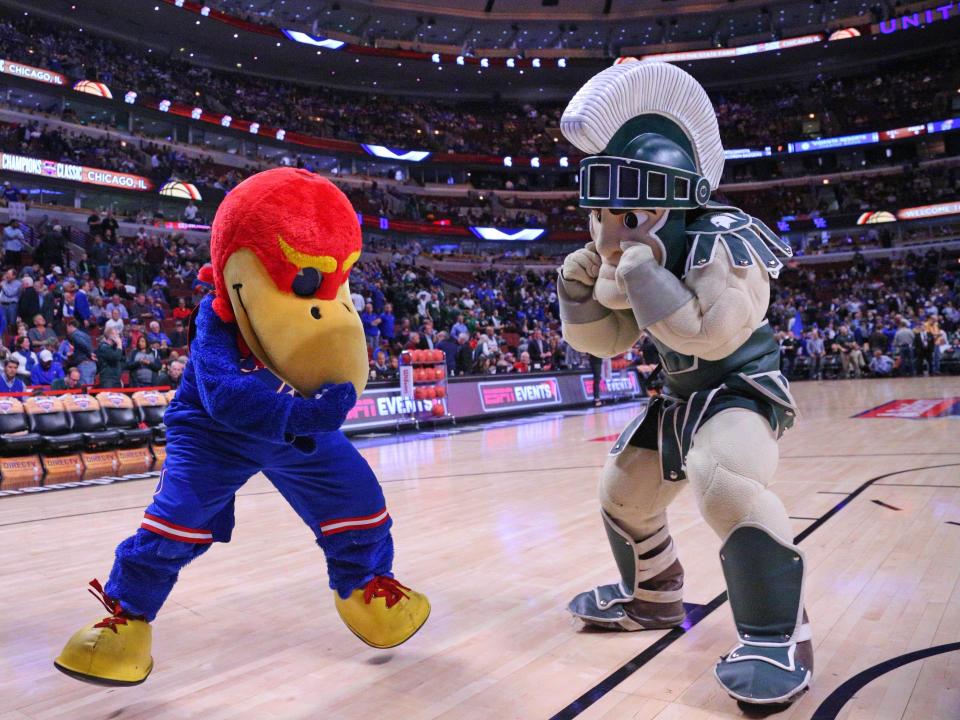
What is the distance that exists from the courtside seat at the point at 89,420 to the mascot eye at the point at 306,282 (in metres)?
6.82

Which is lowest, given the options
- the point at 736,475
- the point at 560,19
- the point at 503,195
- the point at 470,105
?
the point at 736,475

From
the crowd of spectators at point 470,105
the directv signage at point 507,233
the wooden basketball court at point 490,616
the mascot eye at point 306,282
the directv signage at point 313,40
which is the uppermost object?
the directv signage at point 313,40

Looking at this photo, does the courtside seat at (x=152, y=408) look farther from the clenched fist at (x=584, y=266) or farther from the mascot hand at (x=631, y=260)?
the mascot hand at (x=631, y=260)

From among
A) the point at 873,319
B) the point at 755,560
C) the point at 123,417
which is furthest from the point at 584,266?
the point at 873,319

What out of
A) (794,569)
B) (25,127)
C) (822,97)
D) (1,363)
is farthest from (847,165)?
(794,569)

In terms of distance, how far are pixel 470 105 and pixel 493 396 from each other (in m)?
29.6

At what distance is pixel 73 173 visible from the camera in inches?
915

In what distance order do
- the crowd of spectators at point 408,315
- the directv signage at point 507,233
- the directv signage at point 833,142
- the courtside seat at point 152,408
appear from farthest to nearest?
the directv signage at point 507,233 → the directv signage at point 833,142 → the crowd of spectators at point 408,315 → the courtside seat at point 152,408

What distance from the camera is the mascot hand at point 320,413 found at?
2.27 m

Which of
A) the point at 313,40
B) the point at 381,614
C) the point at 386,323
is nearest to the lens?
the point at 381,614

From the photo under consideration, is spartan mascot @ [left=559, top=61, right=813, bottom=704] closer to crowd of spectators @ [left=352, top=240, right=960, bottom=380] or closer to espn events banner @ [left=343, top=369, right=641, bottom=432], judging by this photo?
espn events banner @ [left=343, top=369, right=641, bottom=432]

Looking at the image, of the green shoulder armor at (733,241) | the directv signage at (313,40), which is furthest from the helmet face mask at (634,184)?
the directv signage at (313,40)

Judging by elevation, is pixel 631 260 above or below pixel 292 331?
above

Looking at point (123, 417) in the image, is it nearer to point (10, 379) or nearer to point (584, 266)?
point (10, 379)
